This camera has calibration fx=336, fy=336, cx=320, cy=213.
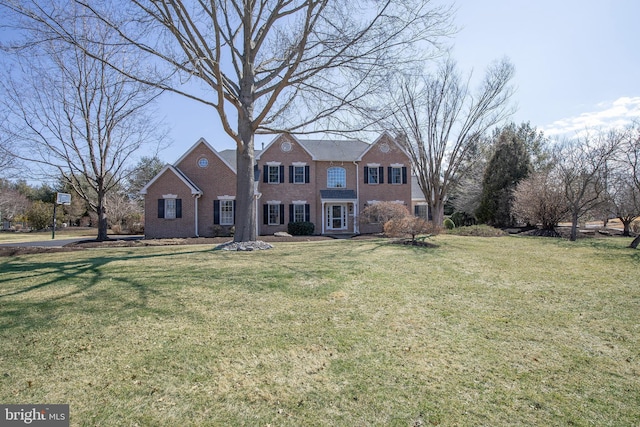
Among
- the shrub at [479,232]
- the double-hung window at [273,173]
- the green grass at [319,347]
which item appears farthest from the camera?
the double-hung window at [273,173]

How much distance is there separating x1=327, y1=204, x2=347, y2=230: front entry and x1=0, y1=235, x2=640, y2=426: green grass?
675 inches

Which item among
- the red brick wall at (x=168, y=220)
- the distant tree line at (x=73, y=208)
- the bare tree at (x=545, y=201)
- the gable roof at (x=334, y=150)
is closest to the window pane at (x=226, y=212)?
the red brick wall at (x=168, y=220)

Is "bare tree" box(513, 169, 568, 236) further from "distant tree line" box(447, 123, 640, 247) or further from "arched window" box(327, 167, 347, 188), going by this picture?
"arched window" box(327, 167, 347, 188)

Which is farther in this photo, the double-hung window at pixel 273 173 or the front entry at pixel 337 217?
the front entry at pixel 337 217

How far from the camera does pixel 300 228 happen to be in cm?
2262

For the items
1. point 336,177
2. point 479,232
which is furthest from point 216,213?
point 479,232

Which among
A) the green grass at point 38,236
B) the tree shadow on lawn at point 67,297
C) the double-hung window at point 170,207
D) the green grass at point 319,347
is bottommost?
the green grass at point 319,347

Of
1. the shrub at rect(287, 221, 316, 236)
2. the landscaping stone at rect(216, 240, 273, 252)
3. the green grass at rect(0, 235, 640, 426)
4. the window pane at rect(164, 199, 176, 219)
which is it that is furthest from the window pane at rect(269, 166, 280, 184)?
the green grass at rect(0, 235, 640, 426)

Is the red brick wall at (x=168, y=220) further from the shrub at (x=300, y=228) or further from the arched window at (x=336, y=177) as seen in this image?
Answer: the arched window at (x=336, y=177)

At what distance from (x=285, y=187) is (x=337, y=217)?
443cm

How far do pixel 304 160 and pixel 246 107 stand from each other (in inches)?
473

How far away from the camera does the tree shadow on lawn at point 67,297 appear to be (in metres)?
4.88

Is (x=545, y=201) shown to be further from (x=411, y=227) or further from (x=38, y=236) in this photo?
(x=38, y=236)

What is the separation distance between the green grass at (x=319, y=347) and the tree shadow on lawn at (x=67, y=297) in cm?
4
